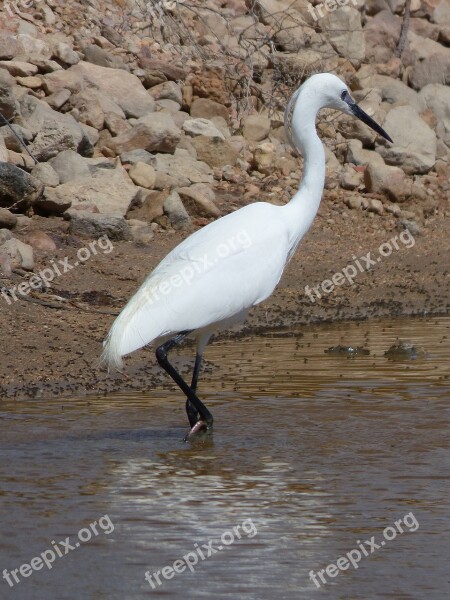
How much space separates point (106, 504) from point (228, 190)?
8.05 meters

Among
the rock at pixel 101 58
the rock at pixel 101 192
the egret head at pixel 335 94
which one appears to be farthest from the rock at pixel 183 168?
the egret head at pixel 335 94

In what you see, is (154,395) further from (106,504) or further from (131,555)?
(131,555)

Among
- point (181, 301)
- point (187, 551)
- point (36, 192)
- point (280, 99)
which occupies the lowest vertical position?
point (187, 551)

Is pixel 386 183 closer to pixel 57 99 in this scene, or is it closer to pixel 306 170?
pixel 57 99

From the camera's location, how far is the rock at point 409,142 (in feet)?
50.7

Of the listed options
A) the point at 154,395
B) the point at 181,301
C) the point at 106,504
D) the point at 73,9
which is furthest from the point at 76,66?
the point at 106,504

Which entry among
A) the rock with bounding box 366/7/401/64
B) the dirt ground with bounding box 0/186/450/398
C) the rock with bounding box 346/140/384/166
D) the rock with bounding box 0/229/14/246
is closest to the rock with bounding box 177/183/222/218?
the dirt ground with bounding box 0/186/450/398

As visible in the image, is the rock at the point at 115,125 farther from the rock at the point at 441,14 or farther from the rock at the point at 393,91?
the rock at the point at 441,14

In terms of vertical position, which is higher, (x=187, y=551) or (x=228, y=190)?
(x=228, y=190)

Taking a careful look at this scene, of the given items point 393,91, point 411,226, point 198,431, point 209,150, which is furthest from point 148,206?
point 393,91

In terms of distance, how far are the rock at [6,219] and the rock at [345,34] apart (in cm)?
770

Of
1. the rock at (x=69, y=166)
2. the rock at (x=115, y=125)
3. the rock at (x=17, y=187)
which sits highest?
the rock at (x=115, y=125)

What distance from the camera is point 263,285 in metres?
7.25

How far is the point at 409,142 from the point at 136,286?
623cm
